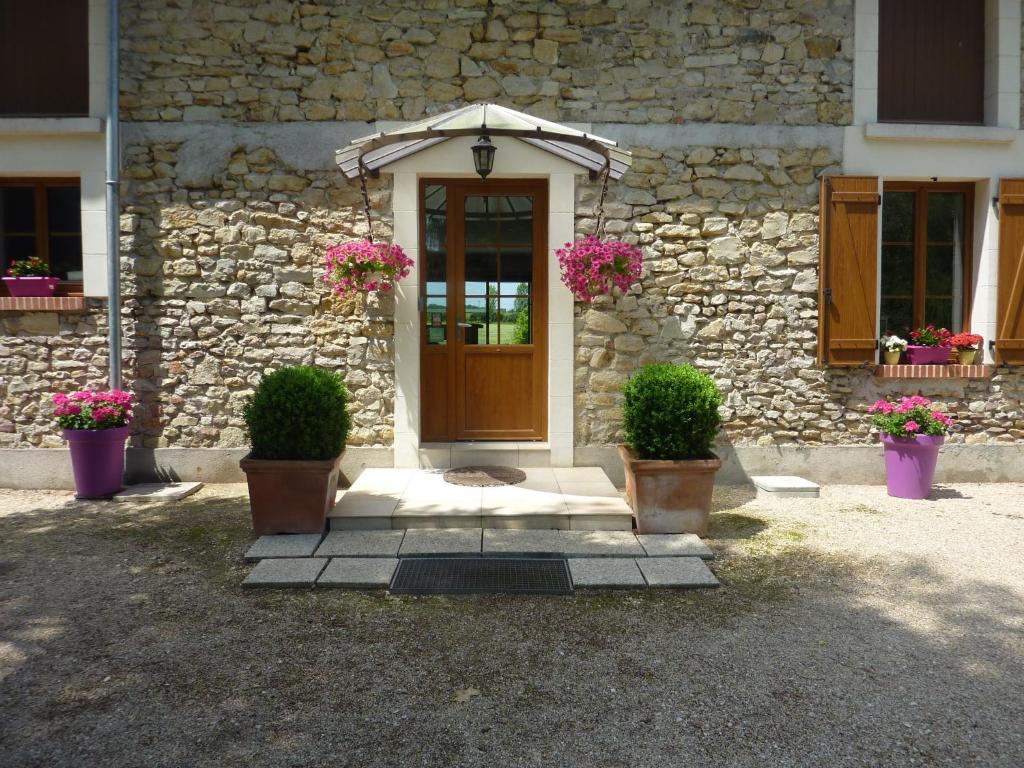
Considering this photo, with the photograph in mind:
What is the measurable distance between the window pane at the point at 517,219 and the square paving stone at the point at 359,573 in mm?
2982

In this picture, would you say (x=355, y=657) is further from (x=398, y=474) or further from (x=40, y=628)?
(x=398, y=474)

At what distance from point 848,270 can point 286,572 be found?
15.6 ft

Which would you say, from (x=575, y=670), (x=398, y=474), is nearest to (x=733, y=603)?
(x=575, y=670)

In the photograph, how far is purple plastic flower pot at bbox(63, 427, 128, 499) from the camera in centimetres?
533

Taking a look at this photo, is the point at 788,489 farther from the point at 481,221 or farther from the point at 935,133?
the point at 481,221

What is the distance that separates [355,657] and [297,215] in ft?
12.6

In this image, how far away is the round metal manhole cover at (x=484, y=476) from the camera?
5.19 metres

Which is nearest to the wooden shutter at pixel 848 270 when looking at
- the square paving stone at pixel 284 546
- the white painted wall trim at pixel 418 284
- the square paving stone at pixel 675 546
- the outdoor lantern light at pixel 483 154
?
the white painted wall trim at pixel 418 284

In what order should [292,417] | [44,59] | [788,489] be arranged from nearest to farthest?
[292,417], [788,489], [44,59]

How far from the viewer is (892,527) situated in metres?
4.73

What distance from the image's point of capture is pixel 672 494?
443 centimetres

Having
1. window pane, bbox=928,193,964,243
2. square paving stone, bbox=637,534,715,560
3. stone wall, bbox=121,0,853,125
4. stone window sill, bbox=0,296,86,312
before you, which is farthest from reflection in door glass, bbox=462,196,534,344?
window pane, bbox=928,193,964,243

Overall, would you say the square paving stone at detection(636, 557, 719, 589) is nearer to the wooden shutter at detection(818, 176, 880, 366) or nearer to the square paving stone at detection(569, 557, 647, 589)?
the square paving stone at detection(569, 557, 647, 589)

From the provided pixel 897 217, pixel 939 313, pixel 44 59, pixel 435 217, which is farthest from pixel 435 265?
pixel 939 313
